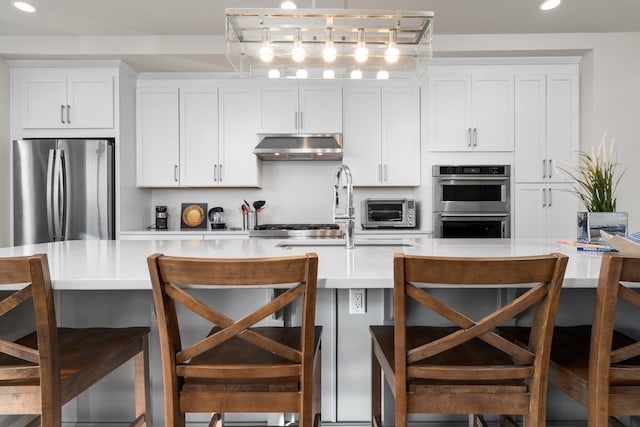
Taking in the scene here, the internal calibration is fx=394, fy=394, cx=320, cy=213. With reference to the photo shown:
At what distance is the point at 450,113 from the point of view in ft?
11.9

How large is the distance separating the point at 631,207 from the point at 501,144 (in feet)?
3.97

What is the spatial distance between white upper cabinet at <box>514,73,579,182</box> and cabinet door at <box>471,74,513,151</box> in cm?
8

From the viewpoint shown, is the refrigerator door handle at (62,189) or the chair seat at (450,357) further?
the refrigerator door handle at (62,189)

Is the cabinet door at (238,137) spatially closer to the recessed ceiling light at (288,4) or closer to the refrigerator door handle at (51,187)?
the recessed ceiling light at (288,4)

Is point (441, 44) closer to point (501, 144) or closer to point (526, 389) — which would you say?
point (501, 144)

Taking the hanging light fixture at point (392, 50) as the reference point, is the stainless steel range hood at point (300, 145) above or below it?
below

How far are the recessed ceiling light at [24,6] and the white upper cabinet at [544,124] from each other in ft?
13.1

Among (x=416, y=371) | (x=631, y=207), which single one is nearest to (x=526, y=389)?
(x=416, y=371)

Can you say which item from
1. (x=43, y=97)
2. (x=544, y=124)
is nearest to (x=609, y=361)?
(x=544, y=124)

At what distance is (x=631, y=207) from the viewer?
11.2 ft

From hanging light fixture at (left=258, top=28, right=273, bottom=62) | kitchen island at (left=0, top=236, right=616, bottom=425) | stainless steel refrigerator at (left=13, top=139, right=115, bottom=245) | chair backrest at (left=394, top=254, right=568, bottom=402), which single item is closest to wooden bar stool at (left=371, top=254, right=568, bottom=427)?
chair backrest at (left=394, top=254, right=568, bottom=402)

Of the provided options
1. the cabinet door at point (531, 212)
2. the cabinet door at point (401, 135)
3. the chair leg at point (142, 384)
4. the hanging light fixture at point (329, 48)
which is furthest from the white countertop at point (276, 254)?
the cabinet door at point (401, 135)

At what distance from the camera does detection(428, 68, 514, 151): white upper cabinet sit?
3.60 m

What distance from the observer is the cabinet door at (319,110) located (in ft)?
12.6
